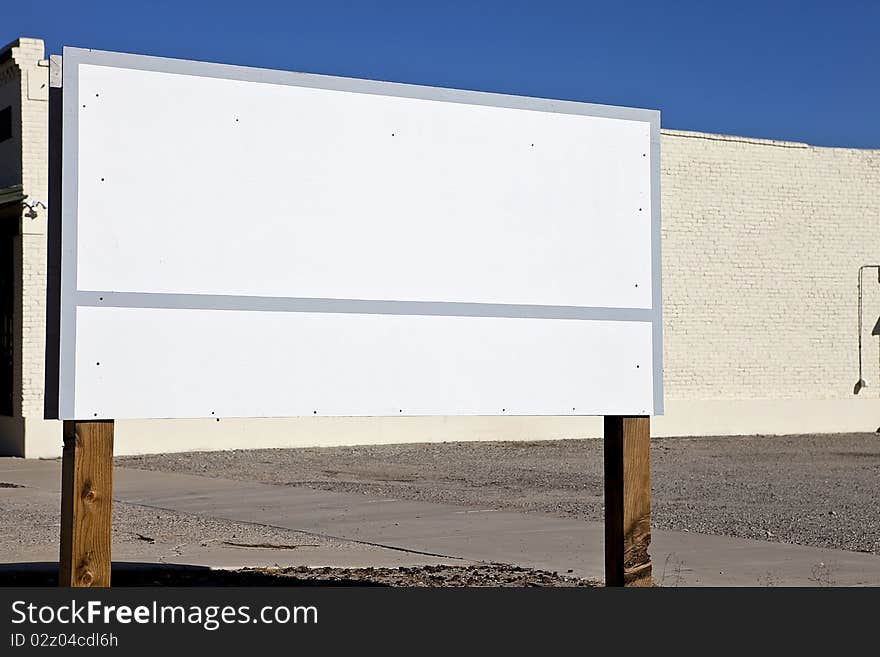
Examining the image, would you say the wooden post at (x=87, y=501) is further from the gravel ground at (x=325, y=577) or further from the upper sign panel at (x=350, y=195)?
the gravel ground at (x=325, y=577)

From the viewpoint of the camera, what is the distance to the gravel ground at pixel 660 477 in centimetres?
1309

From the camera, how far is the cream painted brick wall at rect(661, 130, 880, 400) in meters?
29.7

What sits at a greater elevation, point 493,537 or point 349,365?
point 349,365

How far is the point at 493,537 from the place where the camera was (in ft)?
37.8

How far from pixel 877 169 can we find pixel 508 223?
27.5m

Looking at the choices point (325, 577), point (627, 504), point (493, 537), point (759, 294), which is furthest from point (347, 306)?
point (759, 294)

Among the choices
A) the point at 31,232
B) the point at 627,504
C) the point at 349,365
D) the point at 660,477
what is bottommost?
the point at 660,477

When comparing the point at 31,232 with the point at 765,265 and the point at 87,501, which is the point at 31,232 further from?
the point at 87,501

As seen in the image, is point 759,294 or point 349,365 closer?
point 349,365

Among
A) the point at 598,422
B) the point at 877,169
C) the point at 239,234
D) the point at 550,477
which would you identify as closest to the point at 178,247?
the point at 239,234

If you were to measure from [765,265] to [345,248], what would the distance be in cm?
2552

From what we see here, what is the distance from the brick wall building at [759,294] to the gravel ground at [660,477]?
38.6 inches

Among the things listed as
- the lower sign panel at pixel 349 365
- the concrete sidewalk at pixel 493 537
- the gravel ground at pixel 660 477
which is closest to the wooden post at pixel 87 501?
the lower sign panel at pixel 349 365

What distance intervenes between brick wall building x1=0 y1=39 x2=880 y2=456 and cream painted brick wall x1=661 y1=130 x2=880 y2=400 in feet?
0.08
